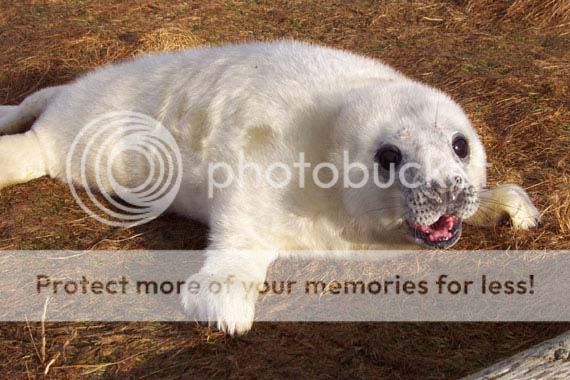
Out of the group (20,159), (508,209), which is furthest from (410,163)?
(20,159)

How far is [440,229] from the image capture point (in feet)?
10.8

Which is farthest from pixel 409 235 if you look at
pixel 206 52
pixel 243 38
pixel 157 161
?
pixel 243 38

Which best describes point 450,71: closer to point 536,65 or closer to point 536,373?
point 536,65

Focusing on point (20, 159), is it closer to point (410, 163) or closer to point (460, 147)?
point (410, 163)

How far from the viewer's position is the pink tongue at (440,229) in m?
3.27

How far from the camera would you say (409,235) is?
11.0 ft

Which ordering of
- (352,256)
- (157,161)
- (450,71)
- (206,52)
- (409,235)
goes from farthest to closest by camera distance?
1. (450,71)
2. (206,52)
3. (157,161)
4. (352,256)
5. (409,235)

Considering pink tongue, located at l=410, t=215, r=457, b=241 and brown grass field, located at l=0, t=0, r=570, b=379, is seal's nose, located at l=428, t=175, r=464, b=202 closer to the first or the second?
pink tongue, located at l=410, t=215, r=457, b=241

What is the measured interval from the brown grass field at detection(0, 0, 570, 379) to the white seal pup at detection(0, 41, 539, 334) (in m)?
0.22

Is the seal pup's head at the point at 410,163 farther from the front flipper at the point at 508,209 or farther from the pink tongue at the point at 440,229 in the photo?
the front flipper at the point at 508,209

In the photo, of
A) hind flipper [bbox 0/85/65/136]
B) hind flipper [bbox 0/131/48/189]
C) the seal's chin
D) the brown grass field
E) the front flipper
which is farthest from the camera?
hind flipper [bbox 0/85/65/136]

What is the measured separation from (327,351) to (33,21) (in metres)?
4.96

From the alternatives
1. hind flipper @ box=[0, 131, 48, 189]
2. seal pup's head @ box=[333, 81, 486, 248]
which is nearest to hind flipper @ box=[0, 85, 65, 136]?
hind flipper @ box=[0, 131, 48, 189]

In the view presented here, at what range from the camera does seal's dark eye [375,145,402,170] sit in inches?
129
